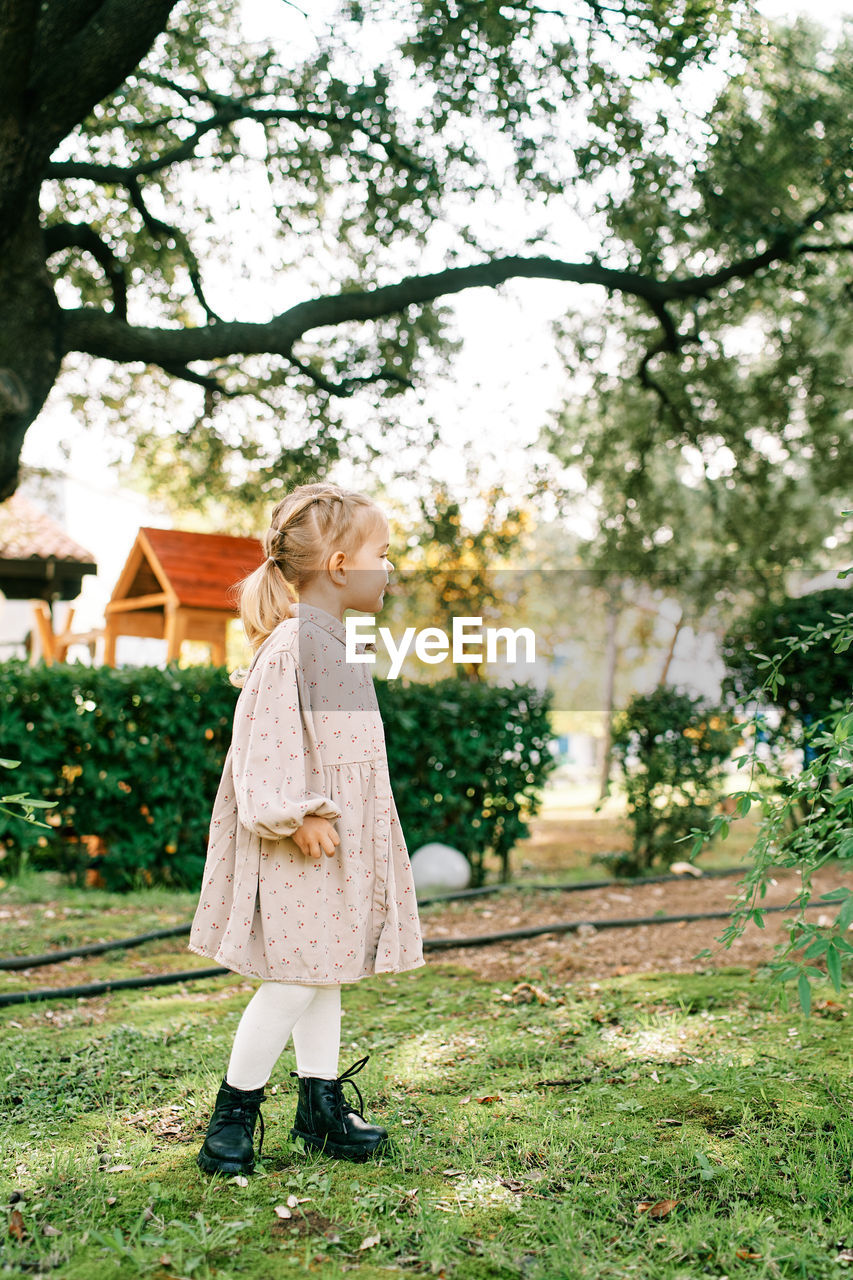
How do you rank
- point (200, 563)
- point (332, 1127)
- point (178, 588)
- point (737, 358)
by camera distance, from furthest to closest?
point (737, 358) < point (200, 563) < point (178, 588) < point (332, 1127)

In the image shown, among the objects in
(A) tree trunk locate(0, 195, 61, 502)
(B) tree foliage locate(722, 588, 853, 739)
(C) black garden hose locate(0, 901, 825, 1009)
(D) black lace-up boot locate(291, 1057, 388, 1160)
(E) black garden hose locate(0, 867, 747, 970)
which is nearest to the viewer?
(D) black lace-up boot locate(291, 1057, 388, 1160)

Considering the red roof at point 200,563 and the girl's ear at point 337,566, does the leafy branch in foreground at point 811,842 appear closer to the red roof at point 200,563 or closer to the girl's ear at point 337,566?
the girl's ear at point 337,566

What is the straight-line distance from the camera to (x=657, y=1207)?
1.99 meters

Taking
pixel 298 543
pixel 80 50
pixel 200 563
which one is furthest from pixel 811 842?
pixel 200 563

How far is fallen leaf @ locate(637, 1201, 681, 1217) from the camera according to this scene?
197 centimetres

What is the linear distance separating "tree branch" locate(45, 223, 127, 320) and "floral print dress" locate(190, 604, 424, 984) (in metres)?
6.32

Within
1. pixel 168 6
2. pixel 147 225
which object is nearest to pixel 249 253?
pixel 147 225

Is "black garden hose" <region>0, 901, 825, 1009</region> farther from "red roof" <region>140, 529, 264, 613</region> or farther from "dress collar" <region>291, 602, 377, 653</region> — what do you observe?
"red roof" <region>140, 529, 264, 613</region>

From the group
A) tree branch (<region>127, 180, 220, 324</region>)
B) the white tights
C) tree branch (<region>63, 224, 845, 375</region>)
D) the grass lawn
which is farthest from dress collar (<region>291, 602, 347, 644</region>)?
tree branch (<region>127, 180, 220, 324</region>)

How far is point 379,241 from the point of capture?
9.09 m

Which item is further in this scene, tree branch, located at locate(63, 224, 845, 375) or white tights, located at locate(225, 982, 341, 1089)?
tree branch, located at locate(63, 224, 845, 375)

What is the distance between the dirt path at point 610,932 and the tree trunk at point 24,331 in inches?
150

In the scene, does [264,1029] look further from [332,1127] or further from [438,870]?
[438,870]

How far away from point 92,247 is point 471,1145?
25.4ft
